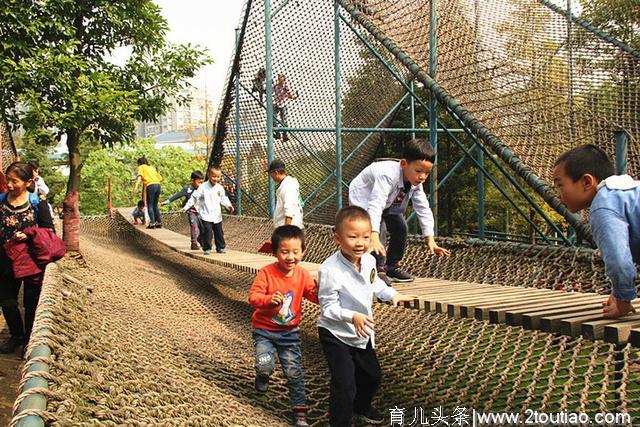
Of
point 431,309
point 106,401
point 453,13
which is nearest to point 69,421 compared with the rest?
point 106,401

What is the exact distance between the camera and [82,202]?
2191 centimetres

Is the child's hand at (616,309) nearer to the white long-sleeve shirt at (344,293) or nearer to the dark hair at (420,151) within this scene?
the white long-sleeve shirt at (344,293)

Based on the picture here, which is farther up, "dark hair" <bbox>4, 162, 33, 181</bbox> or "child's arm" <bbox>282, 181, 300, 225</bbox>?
"dark hair" <bbox>4, 162, 33, 181</bbox>

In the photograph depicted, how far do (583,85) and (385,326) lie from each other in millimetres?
2703

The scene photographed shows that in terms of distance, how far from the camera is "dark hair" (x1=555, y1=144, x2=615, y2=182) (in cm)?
223

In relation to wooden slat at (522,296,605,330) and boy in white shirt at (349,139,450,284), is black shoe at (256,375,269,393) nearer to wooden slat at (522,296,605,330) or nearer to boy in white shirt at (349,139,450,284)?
boy in white shirt at (349,139,450,284)

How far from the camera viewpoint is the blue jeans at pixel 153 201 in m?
10.4

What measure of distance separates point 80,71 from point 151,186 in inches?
145

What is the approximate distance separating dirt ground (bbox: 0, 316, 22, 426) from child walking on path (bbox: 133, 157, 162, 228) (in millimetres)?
6169

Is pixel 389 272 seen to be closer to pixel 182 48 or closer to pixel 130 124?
pixel 130 124

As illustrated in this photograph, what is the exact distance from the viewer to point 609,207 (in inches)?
82.2

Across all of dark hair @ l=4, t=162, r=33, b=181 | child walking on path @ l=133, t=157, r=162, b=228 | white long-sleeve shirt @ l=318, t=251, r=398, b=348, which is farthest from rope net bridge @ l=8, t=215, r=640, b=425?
child walking on path @ l=133, t=157, r=162, b=228

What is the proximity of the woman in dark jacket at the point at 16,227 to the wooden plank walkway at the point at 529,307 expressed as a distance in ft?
7.51

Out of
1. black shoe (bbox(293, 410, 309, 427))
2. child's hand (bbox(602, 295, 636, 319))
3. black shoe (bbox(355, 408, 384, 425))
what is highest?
child's hand (bbox(602, 295, 636, 319))
